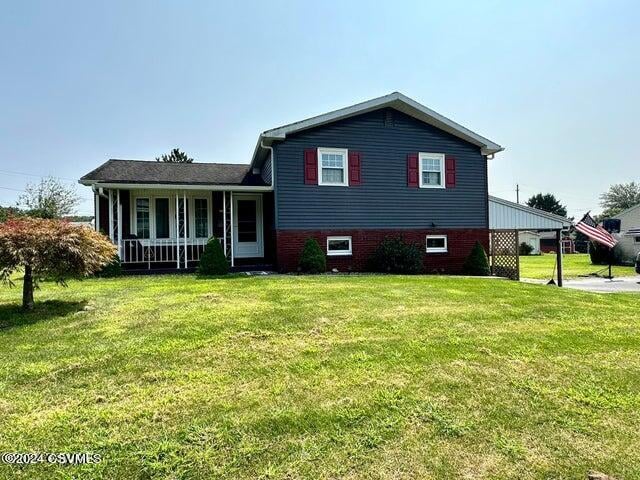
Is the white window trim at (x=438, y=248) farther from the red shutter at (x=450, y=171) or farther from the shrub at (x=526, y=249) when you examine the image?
the shrub at (x=526, y=249)

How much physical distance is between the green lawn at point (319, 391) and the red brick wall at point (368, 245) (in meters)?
6.76

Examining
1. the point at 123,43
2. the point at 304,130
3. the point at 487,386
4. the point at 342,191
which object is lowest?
the point at 487,386

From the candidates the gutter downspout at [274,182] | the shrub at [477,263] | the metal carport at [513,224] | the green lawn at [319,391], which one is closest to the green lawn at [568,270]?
the metal carport at [513,224]

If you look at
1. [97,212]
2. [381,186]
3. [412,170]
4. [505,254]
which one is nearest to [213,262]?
[97,212]

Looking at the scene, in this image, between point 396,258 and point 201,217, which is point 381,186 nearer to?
point 396,258

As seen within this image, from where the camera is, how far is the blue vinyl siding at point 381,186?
13602mm

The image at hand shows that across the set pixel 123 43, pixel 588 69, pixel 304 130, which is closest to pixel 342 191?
pixel 304 130

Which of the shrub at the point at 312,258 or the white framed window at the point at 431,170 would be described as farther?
the white framed window at the point at 431,170

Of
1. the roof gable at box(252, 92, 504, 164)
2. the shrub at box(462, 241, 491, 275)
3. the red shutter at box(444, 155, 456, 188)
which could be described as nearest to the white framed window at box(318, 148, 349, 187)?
→ the roof gable at box(252, 92, 504, 164)

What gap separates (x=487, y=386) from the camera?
373 cm

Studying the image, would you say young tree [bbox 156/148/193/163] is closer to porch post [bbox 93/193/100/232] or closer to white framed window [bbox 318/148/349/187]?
porch post [bbox 93/193/100/232]

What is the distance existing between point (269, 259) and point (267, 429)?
1232cm

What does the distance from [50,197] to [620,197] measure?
310 feet

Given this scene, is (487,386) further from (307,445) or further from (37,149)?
(37,149)
